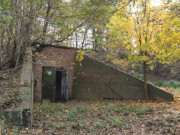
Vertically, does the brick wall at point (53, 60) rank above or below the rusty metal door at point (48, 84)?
above

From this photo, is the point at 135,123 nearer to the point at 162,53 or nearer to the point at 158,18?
the point at 162,53

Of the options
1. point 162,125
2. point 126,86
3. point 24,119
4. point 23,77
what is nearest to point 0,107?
point 24,119

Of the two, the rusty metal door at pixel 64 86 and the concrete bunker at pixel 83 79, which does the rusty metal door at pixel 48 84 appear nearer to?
the concrete bunker at pixel 83 79

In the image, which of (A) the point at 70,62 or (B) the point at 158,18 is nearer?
(B) the point at 158,18

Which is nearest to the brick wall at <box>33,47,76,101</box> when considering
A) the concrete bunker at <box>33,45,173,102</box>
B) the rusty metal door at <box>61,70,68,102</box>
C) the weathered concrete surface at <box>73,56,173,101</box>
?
the concrete bunker at <box>33,45,173,102</box>

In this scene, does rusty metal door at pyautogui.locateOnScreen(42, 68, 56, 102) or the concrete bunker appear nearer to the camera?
rusty metal door at pyautogui.locateOnScreen(42, 68, 56, 102)

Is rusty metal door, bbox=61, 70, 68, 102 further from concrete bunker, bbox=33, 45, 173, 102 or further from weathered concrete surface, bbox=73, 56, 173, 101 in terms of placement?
weathered concrete surface, bbox=73, 56, 173, 101

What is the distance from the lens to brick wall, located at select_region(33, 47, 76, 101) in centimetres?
1108

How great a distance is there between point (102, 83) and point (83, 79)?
134 cm

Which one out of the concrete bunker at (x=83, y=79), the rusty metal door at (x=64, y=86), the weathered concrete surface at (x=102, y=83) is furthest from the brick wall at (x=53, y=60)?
the weathered concrete surface at (x=102, y=83)

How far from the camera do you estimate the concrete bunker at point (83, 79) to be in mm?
11508

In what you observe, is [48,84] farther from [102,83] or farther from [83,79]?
[102,83]

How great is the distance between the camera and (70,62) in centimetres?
1228

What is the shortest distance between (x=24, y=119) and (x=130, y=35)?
6.97m
